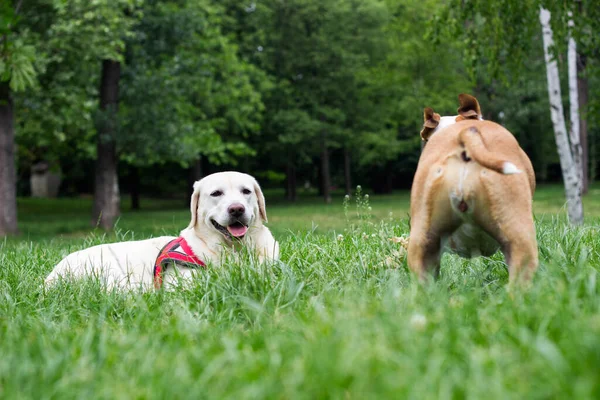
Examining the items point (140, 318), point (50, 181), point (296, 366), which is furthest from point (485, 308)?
point (50, 181)

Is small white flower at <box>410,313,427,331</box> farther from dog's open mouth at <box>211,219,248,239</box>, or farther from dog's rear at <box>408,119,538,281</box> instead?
dog's open mouth at <box>211,219,248,239</box>

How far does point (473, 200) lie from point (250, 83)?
76.6 ft

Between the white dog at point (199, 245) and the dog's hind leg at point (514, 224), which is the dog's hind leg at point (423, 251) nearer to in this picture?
the dog's hind leg at point (514, 224)

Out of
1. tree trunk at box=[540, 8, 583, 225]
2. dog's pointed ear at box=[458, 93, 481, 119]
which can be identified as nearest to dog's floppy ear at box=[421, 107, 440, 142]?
dog's pointed ear at box=[458, 93, 481, 119]

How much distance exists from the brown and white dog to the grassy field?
0.20 metres

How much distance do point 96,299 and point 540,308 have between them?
8.78ft

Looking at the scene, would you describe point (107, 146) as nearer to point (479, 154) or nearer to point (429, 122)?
point (429, 122)

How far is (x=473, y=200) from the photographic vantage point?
9.41ft

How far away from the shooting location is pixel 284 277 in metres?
3.62

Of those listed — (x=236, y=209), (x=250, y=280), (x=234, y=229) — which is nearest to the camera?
(x=250, y=280)

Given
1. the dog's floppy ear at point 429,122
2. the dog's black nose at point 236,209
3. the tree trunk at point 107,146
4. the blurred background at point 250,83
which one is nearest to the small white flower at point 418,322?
the dog's floppy ear at point 429,122

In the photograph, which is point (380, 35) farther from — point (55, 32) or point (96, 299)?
point (96, 299)

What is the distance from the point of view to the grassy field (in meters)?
1.94

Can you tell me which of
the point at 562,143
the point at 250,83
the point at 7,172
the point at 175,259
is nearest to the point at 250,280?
the point at 175,259
